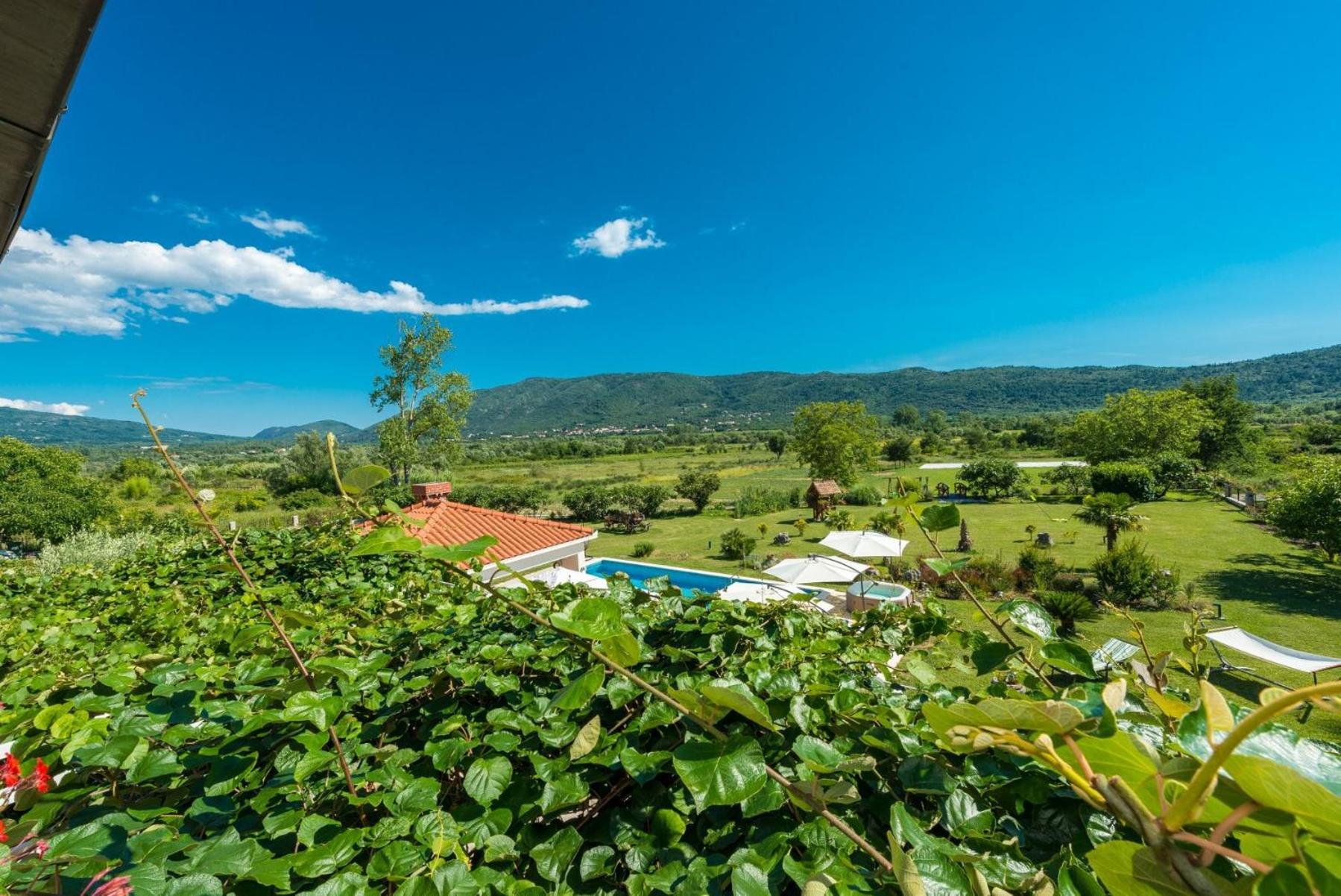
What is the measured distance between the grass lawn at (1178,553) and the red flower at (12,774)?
195cm

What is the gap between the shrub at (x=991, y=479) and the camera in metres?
30.0

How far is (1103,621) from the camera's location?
11000mm

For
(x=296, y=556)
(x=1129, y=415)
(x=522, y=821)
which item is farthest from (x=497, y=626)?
(x=1129, y=415)

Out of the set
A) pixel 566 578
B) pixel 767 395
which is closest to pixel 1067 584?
pixel 566 578

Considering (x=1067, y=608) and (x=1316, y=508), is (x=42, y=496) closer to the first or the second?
(x=1067, y=608)

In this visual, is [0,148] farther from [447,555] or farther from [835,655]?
[835,655]

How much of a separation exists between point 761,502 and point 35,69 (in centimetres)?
2935

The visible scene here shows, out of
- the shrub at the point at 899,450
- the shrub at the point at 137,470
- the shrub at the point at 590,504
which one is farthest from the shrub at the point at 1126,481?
the shrub at the point at 137,470

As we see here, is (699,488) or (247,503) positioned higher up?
(247,503)

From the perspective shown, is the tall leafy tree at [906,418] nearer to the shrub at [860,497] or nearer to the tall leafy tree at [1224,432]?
the tall leafy tree at [1224,432]

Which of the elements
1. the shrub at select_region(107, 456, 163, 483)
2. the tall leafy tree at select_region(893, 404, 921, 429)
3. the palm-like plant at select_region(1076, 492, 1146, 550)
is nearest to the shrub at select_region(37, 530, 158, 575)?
the palm-like plant at select_region(1076, 492, 1146, 550)

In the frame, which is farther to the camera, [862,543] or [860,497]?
[860,497]

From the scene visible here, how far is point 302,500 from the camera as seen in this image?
110ft

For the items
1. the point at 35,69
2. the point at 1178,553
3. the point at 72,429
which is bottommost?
the point at 1178,553
